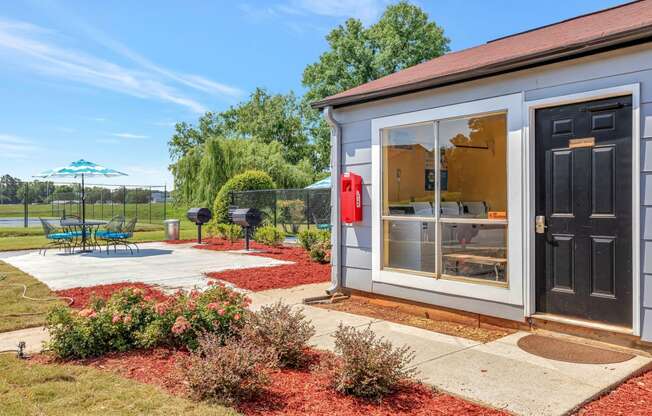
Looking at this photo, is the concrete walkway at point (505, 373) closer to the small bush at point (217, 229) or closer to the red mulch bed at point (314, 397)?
the red mulch bed at point (314, 397)

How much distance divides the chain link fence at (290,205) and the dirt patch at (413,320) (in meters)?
8.40

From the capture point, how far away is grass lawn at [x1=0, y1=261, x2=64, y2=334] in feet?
16.5

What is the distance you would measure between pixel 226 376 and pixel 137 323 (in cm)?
169

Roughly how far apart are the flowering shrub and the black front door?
2998mm

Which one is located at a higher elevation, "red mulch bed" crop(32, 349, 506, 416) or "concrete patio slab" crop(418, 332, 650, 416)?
"concrete patio slab" crop(418, 332, 650, 416)

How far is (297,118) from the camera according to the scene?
38562 mm

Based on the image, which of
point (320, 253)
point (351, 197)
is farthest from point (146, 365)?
point (320, 253)

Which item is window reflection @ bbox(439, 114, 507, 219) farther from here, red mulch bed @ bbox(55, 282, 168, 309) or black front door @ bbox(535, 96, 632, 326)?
red mulch bed @ bbox(55, 282, 168, 309)

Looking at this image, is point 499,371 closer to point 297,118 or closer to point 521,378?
point 521,378

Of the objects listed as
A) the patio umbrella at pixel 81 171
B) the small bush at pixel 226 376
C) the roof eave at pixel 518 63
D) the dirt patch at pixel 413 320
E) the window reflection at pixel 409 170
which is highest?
the roof eave at pixel 518 63

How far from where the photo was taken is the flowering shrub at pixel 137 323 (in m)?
3.87

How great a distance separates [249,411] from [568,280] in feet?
10.2

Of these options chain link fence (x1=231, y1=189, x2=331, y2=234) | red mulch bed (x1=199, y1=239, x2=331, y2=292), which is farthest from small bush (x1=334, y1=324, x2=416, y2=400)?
chain link fence (x1=231, y1=189, x2=331, y2=234)

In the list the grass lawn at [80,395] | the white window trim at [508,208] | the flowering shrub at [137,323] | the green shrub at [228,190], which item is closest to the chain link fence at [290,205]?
the green shrub at [228,190]
